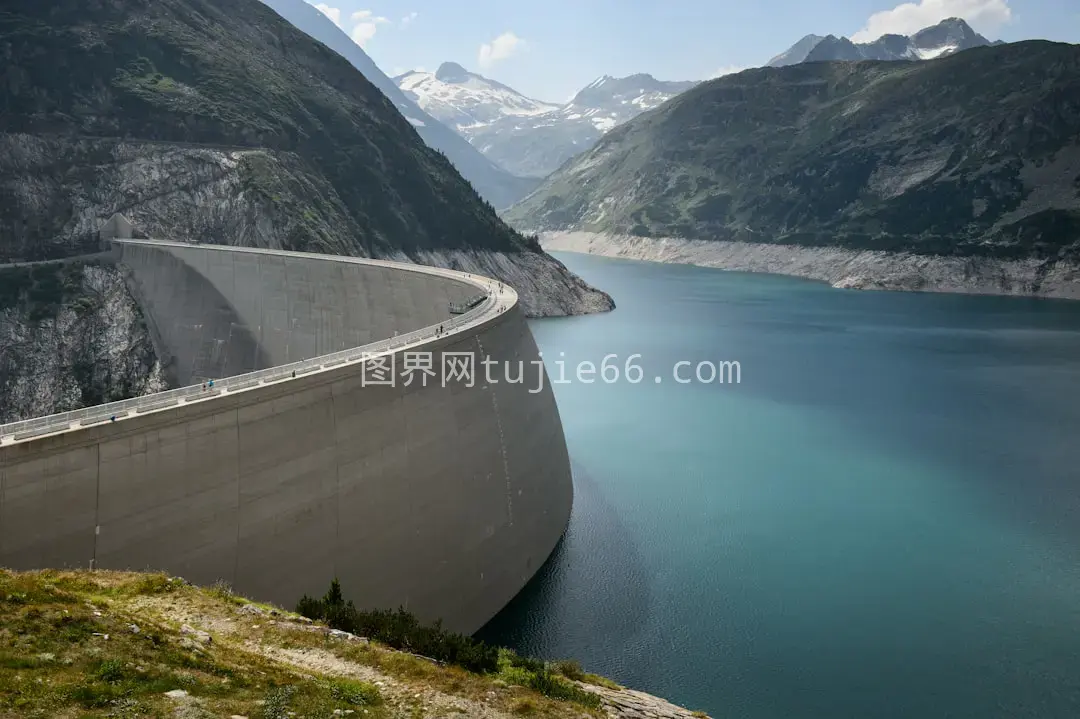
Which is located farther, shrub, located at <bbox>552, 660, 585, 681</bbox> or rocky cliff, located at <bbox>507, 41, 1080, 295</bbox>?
rocky cliff, located at <bbox>507, 41, 1080, 295</bbox>

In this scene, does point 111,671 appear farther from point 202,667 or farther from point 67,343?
point 67,343

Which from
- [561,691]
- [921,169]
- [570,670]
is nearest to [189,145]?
[570,670]

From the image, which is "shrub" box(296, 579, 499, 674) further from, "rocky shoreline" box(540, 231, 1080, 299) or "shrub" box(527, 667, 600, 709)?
"rocky shoreline" box(540, 231, 1080, 299)

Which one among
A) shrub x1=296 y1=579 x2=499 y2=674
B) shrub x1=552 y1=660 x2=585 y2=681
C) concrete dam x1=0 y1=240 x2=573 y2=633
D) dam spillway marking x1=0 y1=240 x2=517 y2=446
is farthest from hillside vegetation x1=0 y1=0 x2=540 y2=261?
shrub x1=552 y1=660 x2=585 y2=681

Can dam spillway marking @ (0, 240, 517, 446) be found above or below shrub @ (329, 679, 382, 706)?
above

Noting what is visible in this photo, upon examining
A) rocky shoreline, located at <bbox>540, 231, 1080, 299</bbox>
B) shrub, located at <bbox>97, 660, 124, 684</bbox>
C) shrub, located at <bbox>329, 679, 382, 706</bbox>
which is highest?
rocky shoreline, located at <bbox>540, 231, 1080, 299</bbox>

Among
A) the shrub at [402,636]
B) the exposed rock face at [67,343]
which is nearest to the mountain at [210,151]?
the exposed rock face at [67,343]

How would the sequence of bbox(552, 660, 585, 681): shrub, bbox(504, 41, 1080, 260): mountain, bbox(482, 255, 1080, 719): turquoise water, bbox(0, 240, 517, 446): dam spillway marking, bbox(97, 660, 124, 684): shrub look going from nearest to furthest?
bbox(97, 660, 124, 684): shrub → bbox(0, 240, 517, 446): dam spillway marking → bbox(552, 660, 585, 681): shrub → bbox(482, 255, 1080, 719): turquoise water → bbox(504, 41, 1080, 260): mountain
